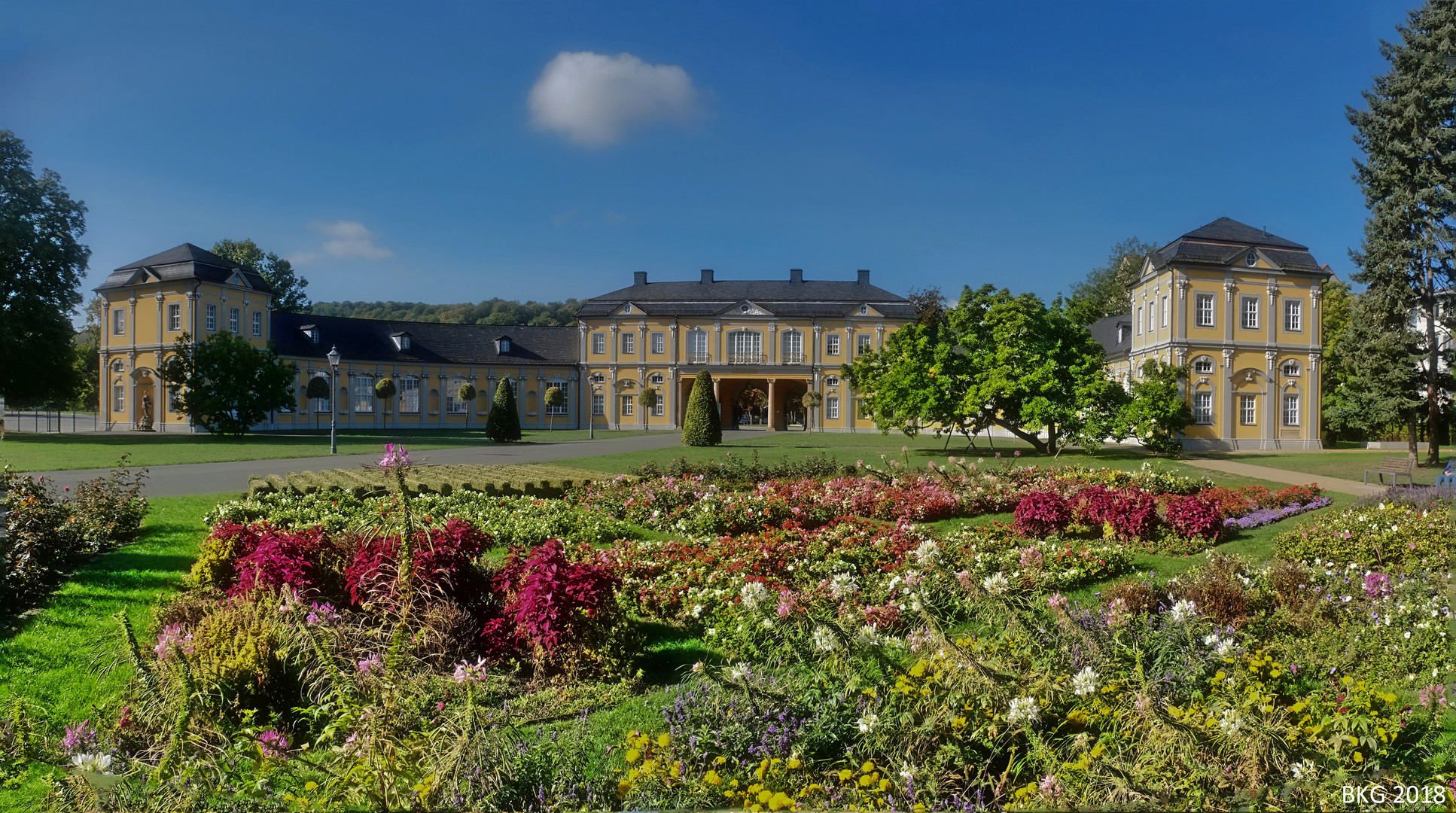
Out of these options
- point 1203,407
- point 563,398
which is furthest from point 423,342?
point 1203,407

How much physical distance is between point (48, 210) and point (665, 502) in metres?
37.3

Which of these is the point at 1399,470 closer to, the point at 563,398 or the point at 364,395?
the point at 563,398

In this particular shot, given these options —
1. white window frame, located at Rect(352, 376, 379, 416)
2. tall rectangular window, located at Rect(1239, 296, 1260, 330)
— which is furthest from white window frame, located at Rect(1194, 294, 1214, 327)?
white window frame, located at Rect(352, 376, 379, 416)

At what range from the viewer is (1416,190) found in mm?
24312

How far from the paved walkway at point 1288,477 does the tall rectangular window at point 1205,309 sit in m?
11.9

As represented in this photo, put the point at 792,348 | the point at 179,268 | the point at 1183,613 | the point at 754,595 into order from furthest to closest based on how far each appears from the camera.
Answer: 1. the point at 792,348
2. the point at 179,268
3. the point at 1183,613
4. the point at 754,595

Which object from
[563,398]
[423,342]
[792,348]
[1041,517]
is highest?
[423,342]

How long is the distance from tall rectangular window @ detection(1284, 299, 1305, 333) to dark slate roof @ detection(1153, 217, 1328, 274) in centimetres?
133

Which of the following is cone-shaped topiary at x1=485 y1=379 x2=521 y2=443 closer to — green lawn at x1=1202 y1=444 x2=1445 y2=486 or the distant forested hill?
green lawn at x1=1202 y1=444 x2=1445 y2=486

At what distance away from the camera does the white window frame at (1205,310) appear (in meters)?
33.0

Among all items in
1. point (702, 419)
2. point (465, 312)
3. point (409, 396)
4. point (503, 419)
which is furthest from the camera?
point (465, 312)

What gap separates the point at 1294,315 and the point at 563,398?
40.9 metres

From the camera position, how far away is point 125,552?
7945mm

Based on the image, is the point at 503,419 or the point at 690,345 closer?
the point at 503,419
